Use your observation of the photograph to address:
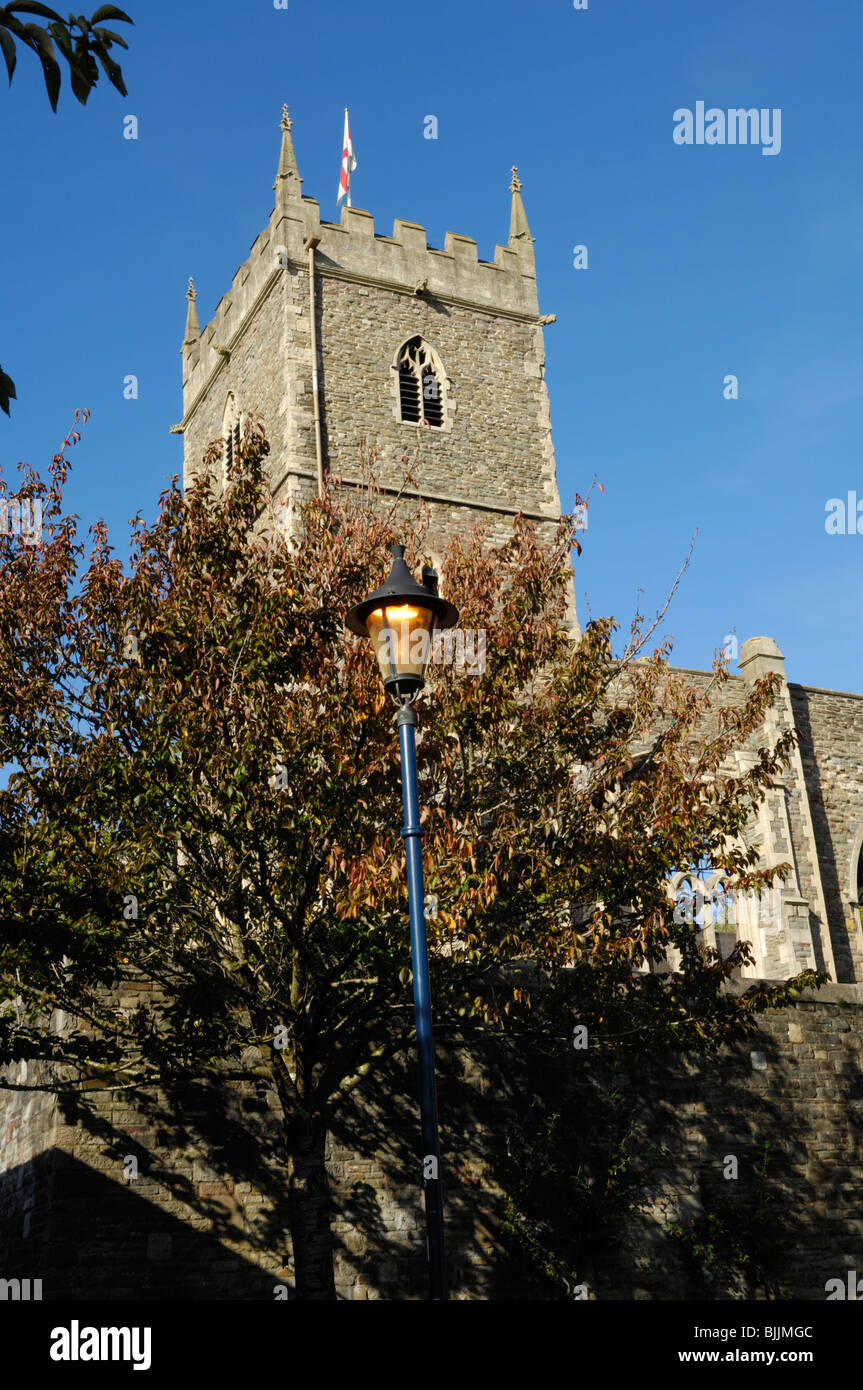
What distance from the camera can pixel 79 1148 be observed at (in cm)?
1204

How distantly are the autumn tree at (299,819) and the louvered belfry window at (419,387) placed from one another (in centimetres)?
1371

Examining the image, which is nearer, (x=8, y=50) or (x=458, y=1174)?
(x=8, y=50)

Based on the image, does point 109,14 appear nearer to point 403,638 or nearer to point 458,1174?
point 403,638

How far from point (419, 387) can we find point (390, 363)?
0.74 meters

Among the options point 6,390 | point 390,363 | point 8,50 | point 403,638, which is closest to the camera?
point 8,50

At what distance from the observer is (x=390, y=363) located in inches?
1016

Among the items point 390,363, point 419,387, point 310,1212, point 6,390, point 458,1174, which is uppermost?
point 390,363

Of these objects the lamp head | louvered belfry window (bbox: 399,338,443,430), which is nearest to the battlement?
louvered belfry window (bbox: 399,338,443,430)

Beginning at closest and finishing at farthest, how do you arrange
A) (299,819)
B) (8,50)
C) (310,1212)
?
(8,50), (299,819), (310,1212)

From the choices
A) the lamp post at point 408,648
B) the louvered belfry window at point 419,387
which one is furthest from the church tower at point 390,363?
the lamp post at point 408,648

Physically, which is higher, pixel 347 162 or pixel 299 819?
pixel 347 162

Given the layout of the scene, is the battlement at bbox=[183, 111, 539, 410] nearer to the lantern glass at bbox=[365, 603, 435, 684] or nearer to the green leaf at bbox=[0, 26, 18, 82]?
the lantern glass at bbox=[365, 603, 435, 684]

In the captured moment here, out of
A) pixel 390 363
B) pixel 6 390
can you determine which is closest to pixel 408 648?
pixel 6 390
